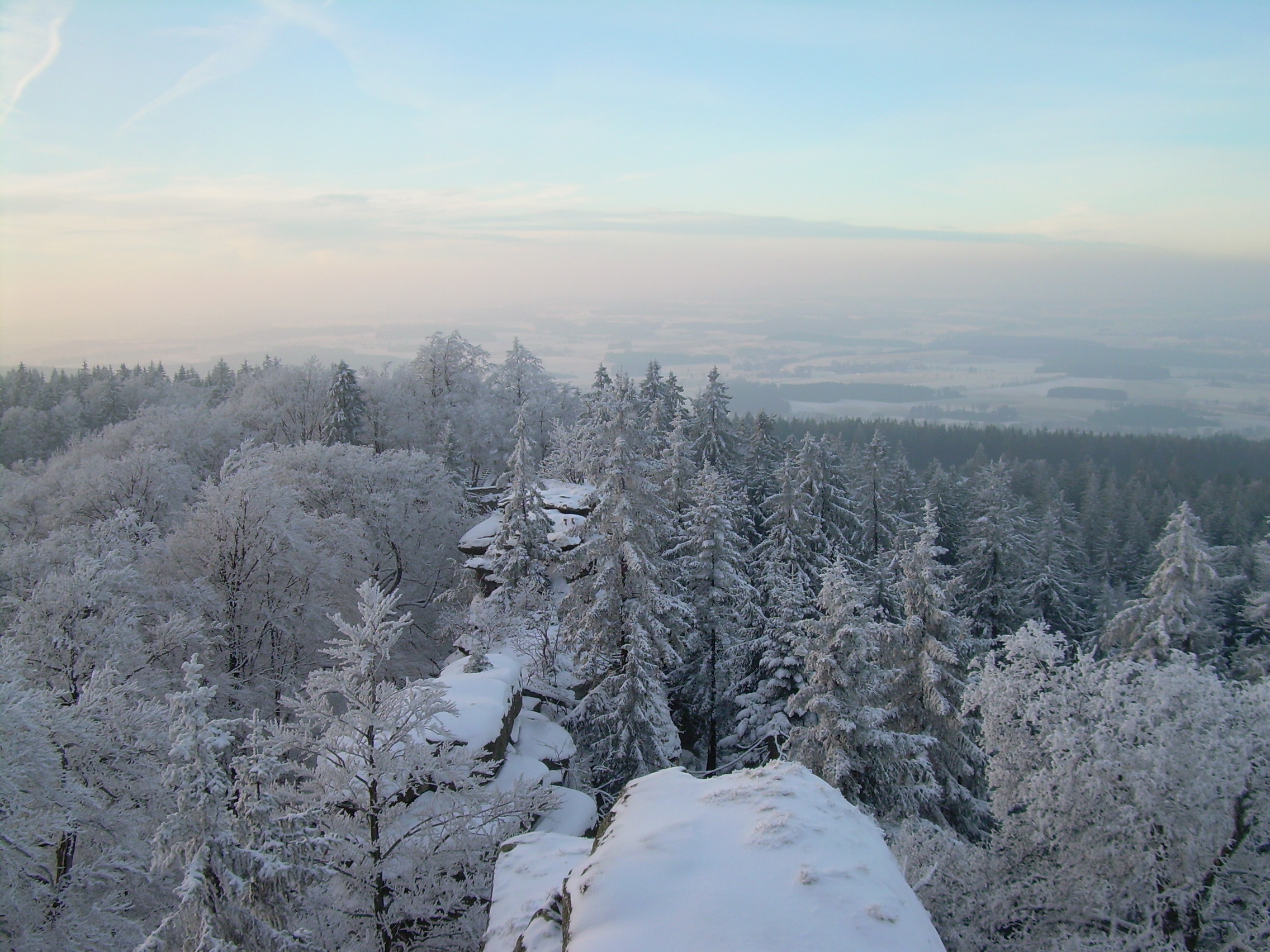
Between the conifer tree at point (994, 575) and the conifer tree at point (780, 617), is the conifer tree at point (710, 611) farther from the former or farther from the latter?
the conifer tree at point (994, 575)

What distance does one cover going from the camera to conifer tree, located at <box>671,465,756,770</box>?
25297 millimetres

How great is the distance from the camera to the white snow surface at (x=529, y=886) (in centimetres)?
764

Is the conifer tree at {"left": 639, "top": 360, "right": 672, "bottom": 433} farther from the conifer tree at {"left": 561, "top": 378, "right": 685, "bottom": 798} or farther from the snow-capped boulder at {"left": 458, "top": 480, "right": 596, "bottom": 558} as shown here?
the conifer tree at {"left": 561, "top": 378, "right": 685, "bottom": 798}

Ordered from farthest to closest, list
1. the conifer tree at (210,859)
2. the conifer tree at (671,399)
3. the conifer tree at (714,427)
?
the conifer tree at (671,399)
the conifer tree at (714,427)
the conifer tree at (210,859)

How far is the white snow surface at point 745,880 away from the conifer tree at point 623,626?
1243 centimetres

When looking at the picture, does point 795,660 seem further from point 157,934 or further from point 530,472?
point 157,934

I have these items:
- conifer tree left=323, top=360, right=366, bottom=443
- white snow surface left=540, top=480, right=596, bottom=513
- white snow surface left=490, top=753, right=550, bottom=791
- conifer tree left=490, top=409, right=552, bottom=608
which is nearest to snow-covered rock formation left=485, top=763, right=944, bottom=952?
white snow surface left=490, top=753, right=550, bottom=791

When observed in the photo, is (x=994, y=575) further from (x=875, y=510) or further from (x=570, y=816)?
(x=570, y=816)

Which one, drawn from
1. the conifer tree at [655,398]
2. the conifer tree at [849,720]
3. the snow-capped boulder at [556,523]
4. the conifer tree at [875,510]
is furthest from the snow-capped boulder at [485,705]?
the conifer tree at [655,398]

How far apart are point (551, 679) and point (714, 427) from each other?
23341mm

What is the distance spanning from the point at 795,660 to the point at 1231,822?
42.5 feet

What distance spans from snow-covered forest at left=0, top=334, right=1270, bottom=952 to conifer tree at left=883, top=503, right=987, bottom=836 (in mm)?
136

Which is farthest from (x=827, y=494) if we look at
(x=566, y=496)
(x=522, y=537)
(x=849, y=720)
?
(x=849, y=720)

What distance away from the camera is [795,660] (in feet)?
77.4
